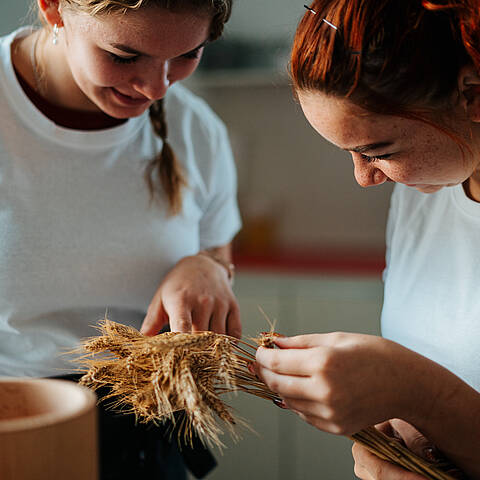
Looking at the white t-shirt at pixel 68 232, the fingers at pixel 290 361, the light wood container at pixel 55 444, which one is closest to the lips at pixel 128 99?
the white t-shirt at pixel 68 232

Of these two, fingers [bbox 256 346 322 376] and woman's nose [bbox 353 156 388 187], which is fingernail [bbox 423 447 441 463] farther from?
woman's nose [bbox 353 156 388 187]

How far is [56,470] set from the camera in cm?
46

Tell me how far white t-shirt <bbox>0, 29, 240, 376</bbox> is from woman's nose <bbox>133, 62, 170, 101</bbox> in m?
0.20

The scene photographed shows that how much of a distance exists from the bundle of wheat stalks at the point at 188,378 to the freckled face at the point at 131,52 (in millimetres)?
416

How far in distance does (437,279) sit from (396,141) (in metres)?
0.36

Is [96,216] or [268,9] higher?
[268,9]

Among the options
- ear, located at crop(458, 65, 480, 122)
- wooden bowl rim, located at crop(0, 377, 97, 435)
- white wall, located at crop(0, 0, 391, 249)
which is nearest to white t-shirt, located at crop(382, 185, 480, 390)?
ear, located at crop(458, 65, 480, 122)

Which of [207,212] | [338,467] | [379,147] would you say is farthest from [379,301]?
Answer: [379,147]

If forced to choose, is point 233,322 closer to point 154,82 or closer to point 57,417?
point 154,82

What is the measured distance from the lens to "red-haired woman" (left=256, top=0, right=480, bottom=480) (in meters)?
0.66

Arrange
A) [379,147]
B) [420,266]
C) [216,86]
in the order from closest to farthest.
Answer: [379,147] < [420,266] < [216,86]

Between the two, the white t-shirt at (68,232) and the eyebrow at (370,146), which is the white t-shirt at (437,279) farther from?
the white t-shirt at (68,232)

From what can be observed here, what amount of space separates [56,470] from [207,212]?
3.10 feet

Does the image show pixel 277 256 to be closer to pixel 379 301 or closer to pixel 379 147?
pixel 379 301
